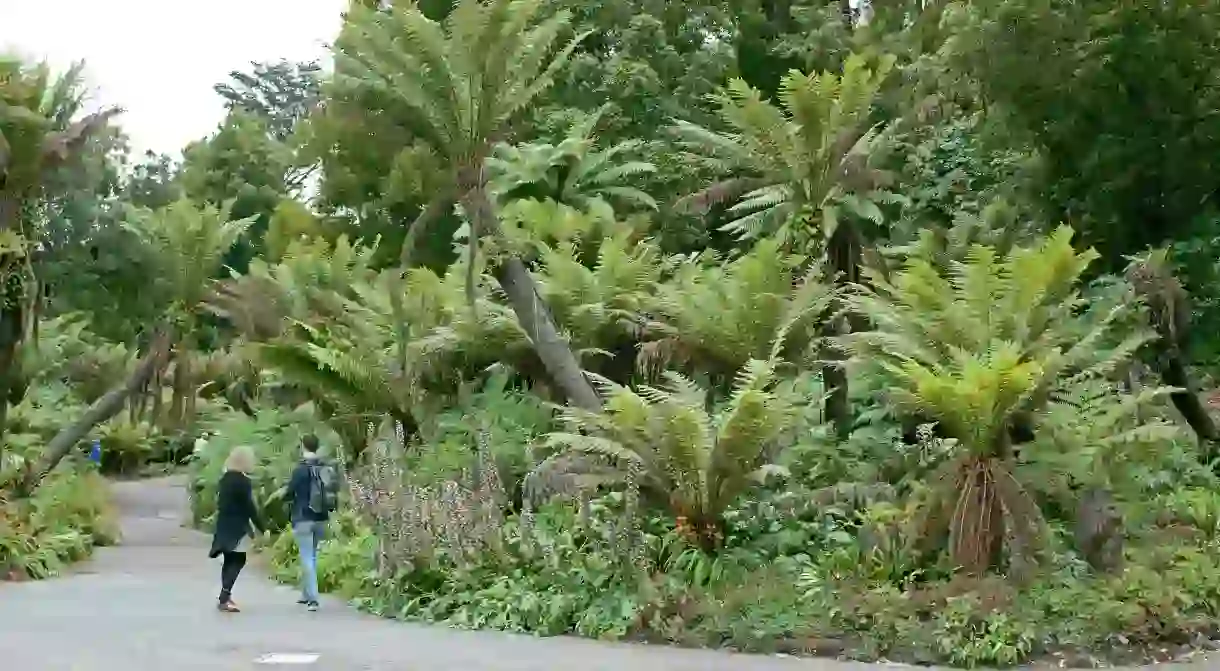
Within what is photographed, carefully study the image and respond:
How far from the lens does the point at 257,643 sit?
816 cm

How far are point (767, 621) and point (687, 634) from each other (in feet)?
1.74

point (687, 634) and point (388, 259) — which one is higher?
point (388, 259)

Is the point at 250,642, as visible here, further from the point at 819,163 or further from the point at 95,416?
the point at 95,416

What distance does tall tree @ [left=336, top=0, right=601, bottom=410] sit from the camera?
34.6 feet

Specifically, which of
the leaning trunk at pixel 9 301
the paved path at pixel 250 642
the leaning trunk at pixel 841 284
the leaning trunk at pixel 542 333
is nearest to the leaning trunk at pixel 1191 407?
the leaning trunk at pixel 841 284

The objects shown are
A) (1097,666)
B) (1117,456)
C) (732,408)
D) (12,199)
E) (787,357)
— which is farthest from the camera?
(12,199)

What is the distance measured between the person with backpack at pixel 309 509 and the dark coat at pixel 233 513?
0.36 meters

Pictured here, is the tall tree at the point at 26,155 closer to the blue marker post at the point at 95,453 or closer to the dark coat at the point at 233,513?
the dark coat at the point at 233,513

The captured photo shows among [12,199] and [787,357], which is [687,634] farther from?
[12,199]

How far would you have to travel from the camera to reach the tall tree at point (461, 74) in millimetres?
10531

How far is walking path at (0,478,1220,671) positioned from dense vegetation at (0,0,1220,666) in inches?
13.5

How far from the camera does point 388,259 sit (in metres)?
25.9

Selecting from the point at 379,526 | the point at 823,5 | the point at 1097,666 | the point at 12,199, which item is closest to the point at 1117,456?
the point at 1097,666

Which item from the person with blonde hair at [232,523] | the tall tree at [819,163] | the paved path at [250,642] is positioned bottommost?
the paved path at [250,642]
